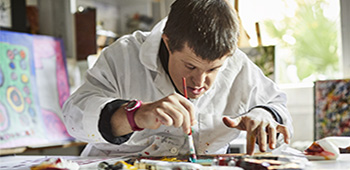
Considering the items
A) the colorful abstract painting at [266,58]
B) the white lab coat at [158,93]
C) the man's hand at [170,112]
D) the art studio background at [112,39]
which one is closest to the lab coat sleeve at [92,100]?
the white lab coat at [158,93]

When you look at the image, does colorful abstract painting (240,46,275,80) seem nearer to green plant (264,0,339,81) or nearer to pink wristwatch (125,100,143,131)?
green plant (264,0,339,81)

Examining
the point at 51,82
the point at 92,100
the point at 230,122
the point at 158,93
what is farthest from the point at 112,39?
the point at 230,122

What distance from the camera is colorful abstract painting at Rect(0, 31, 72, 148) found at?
75.4 inches

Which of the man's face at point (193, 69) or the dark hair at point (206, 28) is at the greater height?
the dark hair at point (206, 28)

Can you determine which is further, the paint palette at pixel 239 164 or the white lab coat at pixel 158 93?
the white lab coat at pixel 158 93

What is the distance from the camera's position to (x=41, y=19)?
244 cm

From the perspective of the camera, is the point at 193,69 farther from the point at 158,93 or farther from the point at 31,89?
the point at 31,89

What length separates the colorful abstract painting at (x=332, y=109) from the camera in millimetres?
1434

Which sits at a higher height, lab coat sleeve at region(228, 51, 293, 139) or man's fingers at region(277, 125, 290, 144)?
lab coat sleeve at region(228, 51, 293, 139)

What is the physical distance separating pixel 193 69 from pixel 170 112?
0.68 feet

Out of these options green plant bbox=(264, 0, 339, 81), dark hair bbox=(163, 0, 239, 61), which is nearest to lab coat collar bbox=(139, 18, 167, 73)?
dark hair bbox=(163, 0, 239, 61)

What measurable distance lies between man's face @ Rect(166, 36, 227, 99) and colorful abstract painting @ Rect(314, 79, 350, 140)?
0.59 meters

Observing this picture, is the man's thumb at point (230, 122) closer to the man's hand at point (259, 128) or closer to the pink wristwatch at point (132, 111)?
the man's hand at point (259, 128)

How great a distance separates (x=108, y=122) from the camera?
927mm
